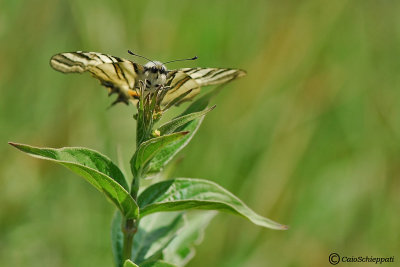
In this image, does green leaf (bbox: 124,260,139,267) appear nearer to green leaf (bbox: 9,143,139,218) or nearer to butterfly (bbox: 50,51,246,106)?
green leaf (bbox: 9,143,139,218)

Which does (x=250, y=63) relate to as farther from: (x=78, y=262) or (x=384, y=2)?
(x=78, y=262)

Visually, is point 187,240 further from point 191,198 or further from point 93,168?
point 93,168

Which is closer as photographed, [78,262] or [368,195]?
[78,262]

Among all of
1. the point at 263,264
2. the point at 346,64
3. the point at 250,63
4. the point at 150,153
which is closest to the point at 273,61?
the point at 250,63

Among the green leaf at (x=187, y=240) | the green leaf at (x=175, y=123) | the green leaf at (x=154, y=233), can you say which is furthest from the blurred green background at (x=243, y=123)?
the green leaf at (x=175, y=123)

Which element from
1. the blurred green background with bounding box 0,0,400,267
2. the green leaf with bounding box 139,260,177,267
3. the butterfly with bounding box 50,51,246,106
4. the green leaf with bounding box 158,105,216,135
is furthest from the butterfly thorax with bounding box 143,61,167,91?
the blurred green background with bounding box 0,0,400,267

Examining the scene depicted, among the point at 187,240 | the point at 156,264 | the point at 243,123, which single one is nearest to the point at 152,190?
the point at 156,264

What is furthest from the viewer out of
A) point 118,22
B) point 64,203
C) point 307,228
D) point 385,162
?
point 118,22
